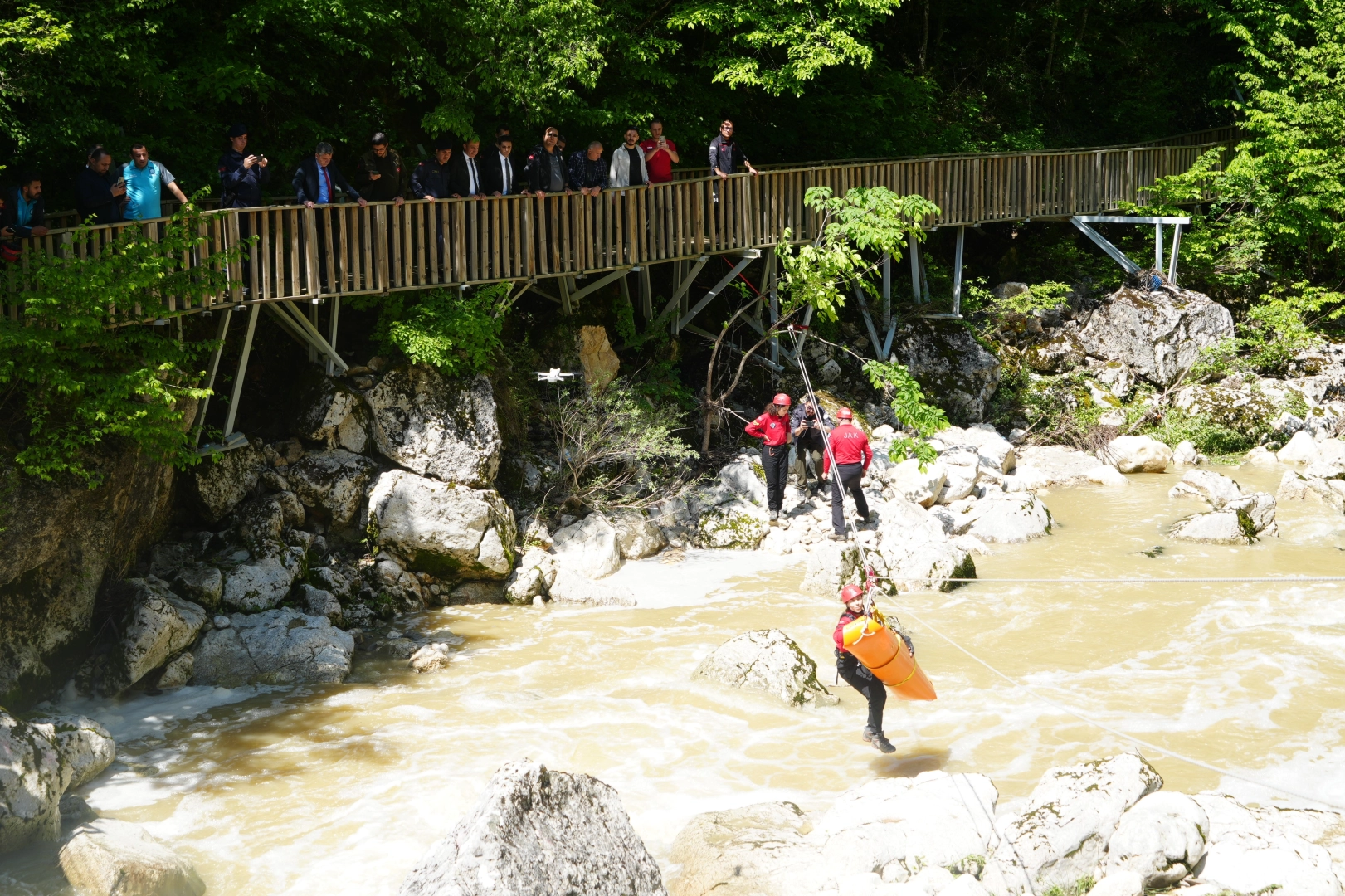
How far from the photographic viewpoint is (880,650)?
968 centimetres

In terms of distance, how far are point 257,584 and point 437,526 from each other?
2072mm

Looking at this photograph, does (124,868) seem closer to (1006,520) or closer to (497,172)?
(497,172)

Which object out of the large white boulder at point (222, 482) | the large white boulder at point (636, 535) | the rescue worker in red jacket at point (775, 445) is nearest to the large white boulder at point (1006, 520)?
the rescue worker in red jacket at point (775, 445)

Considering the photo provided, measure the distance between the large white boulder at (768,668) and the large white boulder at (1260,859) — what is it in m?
3.76

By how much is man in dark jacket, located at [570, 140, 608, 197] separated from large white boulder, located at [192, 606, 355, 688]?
21.1ft

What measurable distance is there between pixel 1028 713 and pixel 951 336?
1016 centimetres

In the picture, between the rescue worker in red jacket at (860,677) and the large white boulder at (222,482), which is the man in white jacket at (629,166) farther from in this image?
the rescue worker in red jacket at (860,677)

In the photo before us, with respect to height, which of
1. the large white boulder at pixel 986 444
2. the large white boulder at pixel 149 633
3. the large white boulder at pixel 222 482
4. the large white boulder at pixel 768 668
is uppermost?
the large white boulder at pixel 222 482

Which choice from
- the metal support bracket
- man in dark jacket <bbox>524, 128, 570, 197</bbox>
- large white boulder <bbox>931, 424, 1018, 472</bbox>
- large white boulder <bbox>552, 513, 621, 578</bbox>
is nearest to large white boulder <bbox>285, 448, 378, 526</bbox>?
large white boulder <bbox>552, 513, 621, 578</bbox>

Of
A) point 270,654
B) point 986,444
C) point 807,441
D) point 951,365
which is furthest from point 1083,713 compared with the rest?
point 951,365

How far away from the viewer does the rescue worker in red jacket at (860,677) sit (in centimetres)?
991

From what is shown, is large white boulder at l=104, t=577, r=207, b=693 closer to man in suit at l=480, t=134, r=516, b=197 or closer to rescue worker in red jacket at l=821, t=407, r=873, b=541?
man in suit at l=480, t=134, r=516, b=197

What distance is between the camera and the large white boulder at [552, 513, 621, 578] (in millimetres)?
14219

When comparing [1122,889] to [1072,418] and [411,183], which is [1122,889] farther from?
[1072,418]
